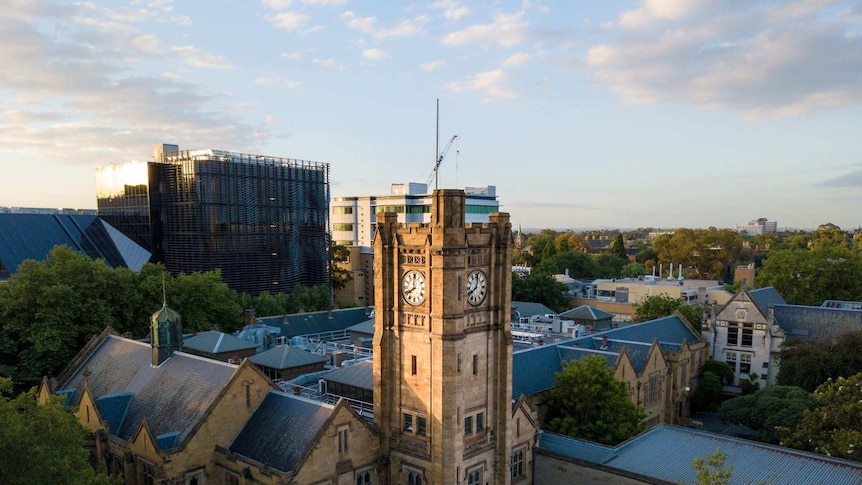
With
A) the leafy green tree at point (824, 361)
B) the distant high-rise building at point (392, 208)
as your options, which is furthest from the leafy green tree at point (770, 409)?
the distant high-rise building at point (392, 208)

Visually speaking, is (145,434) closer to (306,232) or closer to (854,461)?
(854,461)

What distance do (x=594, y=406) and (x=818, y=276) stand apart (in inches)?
2769

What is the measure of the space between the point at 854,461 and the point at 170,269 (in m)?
94.4

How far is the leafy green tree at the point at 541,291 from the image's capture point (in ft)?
366

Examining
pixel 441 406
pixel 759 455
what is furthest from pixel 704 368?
pixel 441 406

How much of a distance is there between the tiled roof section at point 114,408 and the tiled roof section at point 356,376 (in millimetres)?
13539

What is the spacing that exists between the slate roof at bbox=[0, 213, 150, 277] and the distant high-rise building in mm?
68114

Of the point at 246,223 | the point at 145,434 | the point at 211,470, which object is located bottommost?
the point at 211,470

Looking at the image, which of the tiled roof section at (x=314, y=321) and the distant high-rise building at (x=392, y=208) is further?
the distant high-rise building at (x=392, y=208)

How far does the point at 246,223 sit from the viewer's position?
96.7 metres

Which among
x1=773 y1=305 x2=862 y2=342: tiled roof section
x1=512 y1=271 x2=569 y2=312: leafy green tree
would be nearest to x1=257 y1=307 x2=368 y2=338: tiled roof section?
x1=512 y1=271 x2=569 y2=312: leafy green tree

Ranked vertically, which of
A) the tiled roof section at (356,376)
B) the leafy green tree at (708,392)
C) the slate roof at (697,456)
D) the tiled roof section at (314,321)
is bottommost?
the leafy green tree at (708,392)

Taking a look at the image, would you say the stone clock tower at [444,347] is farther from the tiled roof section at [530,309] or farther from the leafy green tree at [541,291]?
the leafy green tree at [541,291]

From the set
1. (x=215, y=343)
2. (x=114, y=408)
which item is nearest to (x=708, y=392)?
(x=215, y=343)
